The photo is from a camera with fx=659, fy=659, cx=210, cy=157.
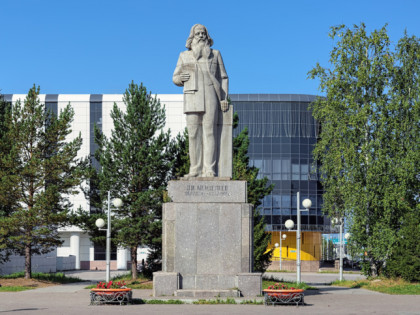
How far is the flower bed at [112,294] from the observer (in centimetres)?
1767

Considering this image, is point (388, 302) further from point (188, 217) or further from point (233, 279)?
point (188, 217)

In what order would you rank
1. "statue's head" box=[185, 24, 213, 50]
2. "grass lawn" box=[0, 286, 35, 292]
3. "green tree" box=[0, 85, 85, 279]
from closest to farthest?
"statue's head" box=[185, 24, 213, 50] < "grass lawn" box=[0, 286, 35, 292] < "green tree" box=[0, 85, 85, 279]

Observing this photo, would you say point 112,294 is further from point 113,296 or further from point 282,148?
point 282,148

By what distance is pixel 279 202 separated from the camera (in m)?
66.1

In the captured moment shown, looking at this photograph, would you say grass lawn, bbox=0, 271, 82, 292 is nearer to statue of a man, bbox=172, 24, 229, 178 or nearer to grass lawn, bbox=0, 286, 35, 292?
grass lawn, bbox=0, 286, 35, 292

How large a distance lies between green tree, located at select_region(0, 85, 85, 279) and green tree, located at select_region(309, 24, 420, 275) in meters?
13.2

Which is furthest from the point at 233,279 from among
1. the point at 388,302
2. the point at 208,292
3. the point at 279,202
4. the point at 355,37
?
the point at 279,202

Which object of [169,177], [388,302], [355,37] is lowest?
[388,302]

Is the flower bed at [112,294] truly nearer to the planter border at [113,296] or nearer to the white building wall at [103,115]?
the planter border at [113,296]

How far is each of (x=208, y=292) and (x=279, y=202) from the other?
48.7 metres

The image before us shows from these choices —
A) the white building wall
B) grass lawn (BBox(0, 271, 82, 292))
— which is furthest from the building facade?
grass lawn (BBox(0, 271, 82, 292))

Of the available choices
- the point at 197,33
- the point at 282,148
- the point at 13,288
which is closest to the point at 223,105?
the point at 197,33

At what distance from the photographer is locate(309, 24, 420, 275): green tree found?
29.2 metres

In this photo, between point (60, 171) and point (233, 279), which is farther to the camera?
point (60, 171)
